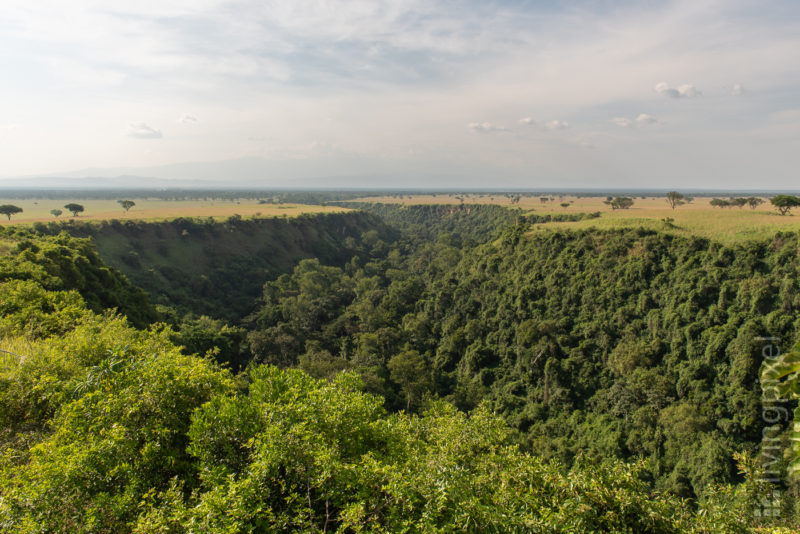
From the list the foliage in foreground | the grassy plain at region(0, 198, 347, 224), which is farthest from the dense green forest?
the grassy plain at region(0, 198, 347, 224)

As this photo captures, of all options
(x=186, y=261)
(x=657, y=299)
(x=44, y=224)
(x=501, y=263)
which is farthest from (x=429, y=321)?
(x=44, y=224)

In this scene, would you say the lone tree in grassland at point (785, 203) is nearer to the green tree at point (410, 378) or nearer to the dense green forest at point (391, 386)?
the dense green forest at point (391, 386)

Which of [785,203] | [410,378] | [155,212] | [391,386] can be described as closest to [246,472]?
[410,378]

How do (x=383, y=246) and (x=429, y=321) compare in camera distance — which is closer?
(x=429, y=321)

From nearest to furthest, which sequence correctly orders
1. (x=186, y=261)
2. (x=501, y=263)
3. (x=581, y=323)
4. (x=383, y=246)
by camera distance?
(x=581, y=323), (x=501, y=263), (x=186, y=261), (x=383, y=246)

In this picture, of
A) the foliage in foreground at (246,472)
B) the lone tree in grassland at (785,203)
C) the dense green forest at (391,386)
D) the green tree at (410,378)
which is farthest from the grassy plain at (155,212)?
the lone tree in grassland at (785,203)

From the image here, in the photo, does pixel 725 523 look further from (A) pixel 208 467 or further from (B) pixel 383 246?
(B) pixel 383 246

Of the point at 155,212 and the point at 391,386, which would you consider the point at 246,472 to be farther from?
the point at 155,212

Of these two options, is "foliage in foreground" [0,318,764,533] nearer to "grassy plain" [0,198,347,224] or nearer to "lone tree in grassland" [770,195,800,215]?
"lone tree in grassland" [770,195,800,215]
